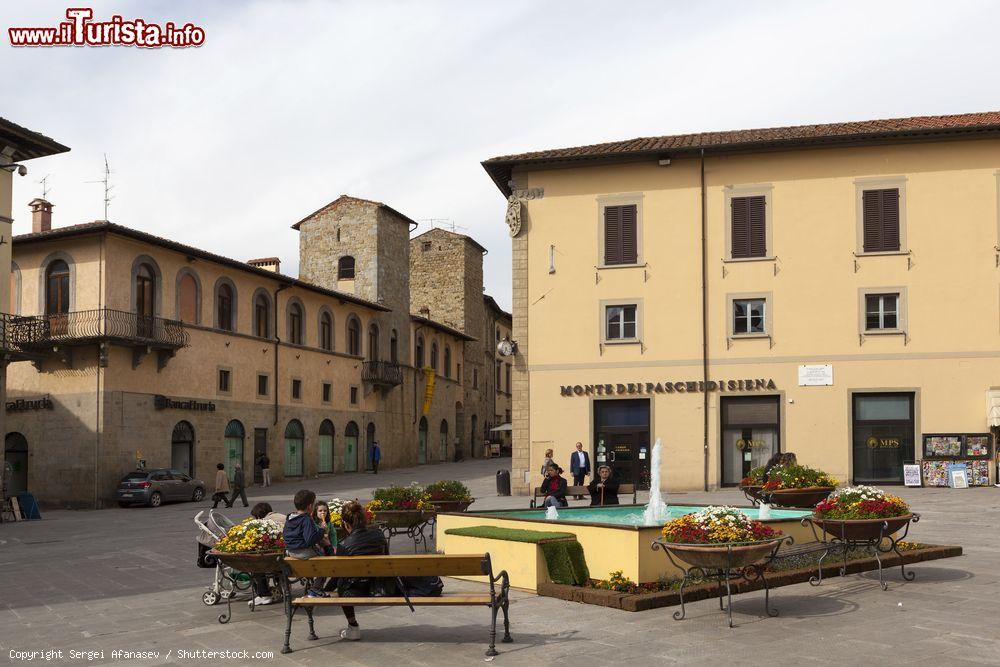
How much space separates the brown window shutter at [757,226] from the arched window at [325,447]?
2223 cm

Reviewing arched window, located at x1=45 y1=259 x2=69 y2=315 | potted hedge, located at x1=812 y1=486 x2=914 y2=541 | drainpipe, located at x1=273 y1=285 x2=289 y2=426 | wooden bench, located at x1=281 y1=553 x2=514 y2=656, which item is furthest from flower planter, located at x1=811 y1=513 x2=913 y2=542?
drainpipe, located at x1=273 y1=285 x2=289 y2=426

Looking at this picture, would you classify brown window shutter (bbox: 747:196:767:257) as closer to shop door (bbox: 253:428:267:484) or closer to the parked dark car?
the parked dark car

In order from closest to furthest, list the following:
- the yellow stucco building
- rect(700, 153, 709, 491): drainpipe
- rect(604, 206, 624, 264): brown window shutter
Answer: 1. the yellow stucco building
2. rect(700, 153, 709, 491): drainpipe
3. rect(604, 206, 624, 264): brown window shutter

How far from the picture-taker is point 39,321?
3256 cm

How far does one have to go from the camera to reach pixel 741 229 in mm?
29688

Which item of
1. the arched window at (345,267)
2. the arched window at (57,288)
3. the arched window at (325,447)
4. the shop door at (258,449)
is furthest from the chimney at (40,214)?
the arched window at (345,267)

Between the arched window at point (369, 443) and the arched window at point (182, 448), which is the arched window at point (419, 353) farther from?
the arched window at point (182, 448)

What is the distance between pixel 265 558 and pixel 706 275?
2176cm

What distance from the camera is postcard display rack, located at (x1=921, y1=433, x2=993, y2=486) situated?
1081 inches

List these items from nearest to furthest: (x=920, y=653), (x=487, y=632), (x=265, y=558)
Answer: (x=920, y=653), (x=487, y=632), (x=265, y=558)

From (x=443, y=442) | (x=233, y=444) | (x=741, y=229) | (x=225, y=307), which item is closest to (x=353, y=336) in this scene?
(x=225, y=307)

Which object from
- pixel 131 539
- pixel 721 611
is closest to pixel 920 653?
pixel 721 611

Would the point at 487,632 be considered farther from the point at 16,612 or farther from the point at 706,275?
the point at 706,275

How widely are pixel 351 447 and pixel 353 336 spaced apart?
521 cm
